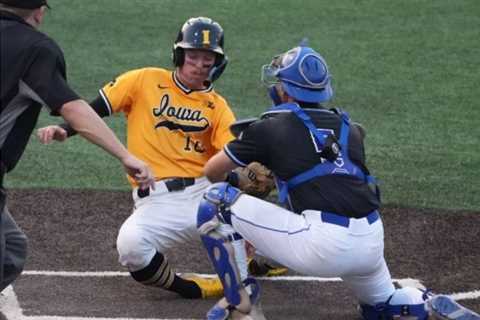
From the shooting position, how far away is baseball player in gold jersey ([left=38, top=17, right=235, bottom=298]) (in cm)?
647

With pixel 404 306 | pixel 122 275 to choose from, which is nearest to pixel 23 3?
pixel 122 275

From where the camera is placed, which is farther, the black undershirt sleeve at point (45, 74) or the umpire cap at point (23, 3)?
the umpire cap at point (23, 3)

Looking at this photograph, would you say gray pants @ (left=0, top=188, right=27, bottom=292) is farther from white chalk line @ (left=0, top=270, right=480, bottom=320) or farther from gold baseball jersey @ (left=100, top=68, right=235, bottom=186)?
gold baseball jersey @ (left=100, top=68, right=235, bottom=186)

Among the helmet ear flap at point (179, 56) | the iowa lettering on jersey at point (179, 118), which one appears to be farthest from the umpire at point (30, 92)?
the helmet ear flap at point (179, 56)

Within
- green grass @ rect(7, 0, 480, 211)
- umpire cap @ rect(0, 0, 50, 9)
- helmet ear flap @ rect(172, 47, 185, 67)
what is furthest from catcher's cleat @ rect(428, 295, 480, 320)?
green grass @ rect(7, 0, 480, 211)

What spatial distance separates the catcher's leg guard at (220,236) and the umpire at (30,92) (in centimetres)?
76

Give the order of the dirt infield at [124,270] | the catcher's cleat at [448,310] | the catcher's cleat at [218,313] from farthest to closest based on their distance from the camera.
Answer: the dirt infield at [124,270] < the catcher's cleat at [218,313] < the catcher's cleat at [448,310]

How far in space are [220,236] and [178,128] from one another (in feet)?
3.39

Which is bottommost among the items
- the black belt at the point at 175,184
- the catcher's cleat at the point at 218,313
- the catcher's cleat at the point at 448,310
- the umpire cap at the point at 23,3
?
the catcher's cleat at the point at 218,313

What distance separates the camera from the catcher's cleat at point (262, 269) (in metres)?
6.85

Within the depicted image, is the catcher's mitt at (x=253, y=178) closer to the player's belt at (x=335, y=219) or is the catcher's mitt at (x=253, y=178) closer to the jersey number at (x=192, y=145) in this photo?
the jersey number at (x=192, y=145)

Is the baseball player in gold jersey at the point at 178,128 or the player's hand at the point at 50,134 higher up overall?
the player's hand at the point at 50,134

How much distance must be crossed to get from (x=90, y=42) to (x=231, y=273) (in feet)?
26.2

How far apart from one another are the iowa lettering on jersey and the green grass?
2165 mm
